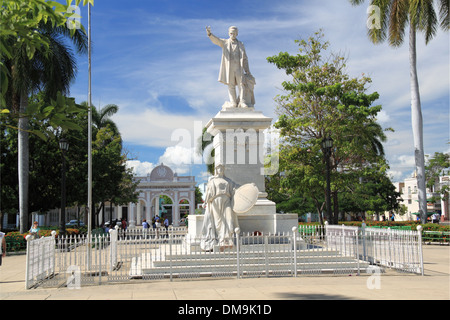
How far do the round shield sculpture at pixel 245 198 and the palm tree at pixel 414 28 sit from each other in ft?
46.7

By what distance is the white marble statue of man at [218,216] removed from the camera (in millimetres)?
11297

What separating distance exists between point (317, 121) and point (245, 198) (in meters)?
12.5

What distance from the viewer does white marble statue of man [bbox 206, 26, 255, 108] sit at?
14039 mm

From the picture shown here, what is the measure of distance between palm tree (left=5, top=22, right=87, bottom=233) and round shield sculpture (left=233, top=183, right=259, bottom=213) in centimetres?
1380

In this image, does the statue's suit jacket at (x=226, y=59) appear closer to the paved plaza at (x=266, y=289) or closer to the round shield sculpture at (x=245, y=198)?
the round shield sculpture at (x=245, y=198)

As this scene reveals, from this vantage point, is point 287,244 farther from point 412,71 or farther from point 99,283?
point 412,71

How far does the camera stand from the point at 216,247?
36.7ft

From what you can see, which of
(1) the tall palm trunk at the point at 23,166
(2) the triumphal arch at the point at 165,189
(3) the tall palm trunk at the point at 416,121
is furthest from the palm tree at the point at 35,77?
(2) the triumphal arch at the point at 165,189

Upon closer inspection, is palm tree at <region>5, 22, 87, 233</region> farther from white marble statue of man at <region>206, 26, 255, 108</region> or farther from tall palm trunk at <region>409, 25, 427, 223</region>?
tall palm trunk at <region>409, 25, 427, 223</region>

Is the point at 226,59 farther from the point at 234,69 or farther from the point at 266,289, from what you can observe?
the point at 266,289

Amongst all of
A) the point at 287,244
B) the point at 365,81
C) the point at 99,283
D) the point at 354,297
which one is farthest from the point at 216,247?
the point at 365,81

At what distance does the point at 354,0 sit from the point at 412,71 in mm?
4691

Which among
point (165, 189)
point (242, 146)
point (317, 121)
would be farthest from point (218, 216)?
point (165, 189)

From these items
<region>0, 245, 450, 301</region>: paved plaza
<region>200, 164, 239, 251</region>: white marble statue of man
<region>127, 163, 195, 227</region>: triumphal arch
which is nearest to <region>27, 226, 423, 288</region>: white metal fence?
<region>200, 164, 239, 251</region>: white marble statue of man
